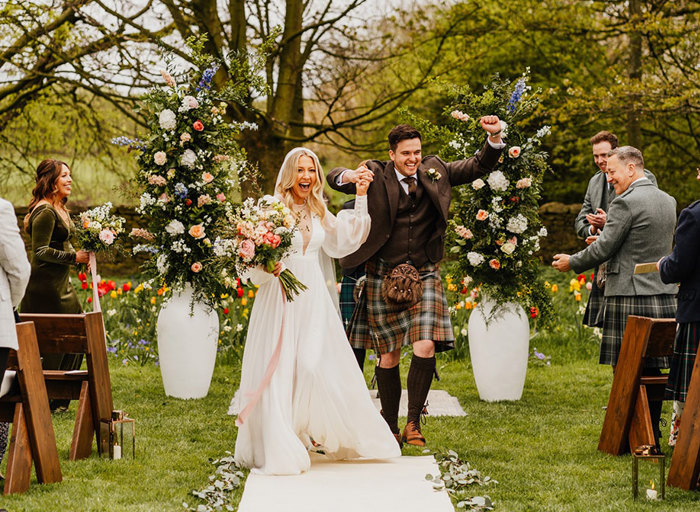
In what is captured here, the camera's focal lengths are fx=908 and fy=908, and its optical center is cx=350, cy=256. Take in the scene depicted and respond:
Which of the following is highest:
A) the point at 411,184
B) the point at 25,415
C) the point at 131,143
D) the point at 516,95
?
the point at 516,95

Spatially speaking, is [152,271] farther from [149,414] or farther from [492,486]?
[492,486]

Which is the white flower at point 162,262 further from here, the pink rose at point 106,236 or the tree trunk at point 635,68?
the tree trunk at point 635,68

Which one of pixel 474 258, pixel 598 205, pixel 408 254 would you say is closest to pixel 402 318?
pixel 408 254

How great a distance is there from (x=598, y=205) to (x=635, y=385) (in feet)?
6.71

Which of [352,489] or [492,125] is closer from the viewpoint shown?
[352,489]

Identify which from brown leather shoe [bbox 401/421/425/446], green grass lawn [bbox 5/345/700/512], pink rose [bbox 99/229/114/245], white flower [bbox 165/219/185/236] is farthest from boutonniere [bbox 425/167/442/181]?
white flower [bbox 165/219/185/236]

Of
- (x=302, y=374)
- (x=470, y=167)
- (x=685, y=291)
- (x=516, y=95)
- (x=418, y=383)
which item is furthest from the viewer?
(x=516, y=95)

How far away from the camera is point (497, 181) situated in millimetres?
7871

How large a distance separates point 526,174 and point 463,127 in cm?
74

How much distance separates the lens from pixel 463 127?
8289 mm

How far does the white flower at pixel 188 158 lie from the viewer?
8000mm

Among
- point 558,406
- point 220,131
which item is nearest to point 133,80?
point 220,131

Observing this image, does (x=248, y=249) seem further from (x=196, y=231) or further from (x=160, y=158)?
(x=160, y=158)

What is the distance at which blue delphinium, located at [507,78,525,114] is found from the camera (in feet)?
25.1
